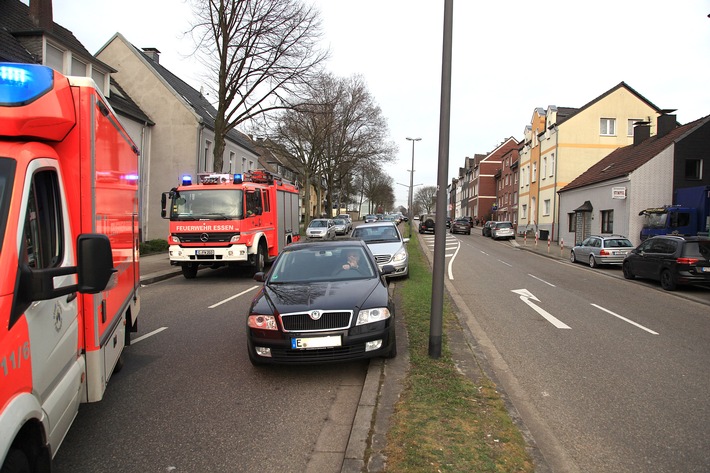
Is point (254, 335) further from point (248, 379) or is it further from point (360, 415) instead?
point (360, 415)

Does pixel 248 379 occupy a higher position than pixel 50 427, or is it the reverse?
pixel 50 427

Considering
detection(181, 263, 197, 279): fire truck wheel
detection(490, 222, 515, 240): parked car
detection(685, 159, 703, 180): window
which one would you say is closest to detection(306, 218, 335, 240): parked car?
detection(490, 222, 515, 240): parked car

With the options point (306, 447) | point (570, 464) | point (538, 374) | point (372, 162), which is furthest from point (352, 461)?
point (372, 162)

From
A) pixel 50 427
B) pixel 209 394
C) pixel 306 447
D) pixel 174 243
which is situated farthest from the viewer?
pixel 174 243

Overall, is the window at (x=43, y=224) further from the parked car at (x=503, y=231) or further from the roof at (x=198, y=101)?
the parked car at (x=503, y=231)

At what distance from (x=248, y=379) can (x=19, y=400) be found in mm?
3291

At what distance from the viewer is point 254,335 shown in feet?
17.1

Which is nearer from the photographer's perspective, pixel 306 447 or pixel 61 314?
pixel 61 314

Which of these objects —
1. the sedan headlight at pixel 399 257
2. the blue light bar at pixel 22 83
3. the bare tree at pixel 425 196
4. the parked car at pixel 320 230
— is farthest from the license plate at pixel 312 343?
the bare tree at pixel 425 196

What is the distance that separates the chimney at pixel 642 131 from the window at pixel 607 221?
5601 mm

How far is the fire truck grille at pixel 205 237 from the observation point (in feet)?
41.7

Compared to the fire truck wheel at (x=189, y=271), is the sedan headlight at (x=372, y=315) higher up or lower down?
higher up

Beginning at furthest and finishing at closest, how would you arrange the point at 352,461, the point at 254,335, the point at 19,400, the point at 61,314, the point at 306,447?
the point at 254,335 < the point at 306,447 < the point at 352,461 < the point at 61,314 < the point at 19,400

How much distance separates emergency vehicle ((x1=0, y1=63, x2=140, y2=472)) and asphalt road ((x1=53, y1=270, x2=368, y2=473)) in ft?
1.77
